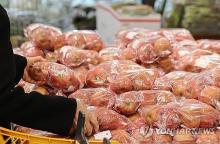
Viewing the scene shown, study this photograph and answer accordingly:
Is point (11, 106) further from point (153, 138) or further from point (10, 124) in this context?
point (153, 138)

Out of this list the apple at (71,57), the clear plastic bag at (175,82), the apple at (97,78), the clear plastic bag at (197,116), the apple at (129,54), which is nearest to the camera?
the clear plastic bag at (197,116)

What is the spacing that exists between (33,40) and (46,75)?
0.44 m

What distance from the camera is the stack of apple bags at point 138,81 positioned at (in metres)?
1.73

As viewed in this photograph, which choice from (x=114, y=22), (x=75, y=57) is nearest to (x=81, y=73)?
(x=75, y=57)

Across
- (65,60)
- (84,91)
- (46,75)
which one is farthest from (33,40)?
(84,91)

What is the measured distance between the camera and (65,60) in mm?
2260

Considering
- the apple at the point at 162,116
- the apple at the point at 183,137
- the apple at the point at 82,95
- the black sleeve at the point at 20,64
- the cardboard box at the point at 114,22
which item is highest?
Answer: the black sleeve at the point at 20,64

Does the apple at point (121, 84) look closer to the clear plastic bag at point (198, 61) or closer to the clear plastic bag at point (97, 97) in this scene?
the clear plastic bag at point (97, 97)

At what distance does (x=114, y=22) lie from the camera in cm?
437

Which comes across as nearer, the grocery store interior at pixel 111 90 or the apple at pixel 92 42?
the grocery store interior at pixel 111 90

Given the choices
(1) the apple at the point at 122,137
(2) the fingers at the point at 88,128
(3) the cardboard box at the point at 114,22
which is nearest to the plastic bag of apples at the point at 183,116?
(1) the apple at the point at 122,137

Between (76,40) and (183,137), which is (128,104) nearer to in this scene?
(183,137)

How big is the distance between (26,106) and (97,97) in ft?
1.45

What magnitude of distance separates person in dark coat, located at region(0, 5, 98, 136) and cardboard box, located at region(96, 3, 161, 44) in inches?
96.5
